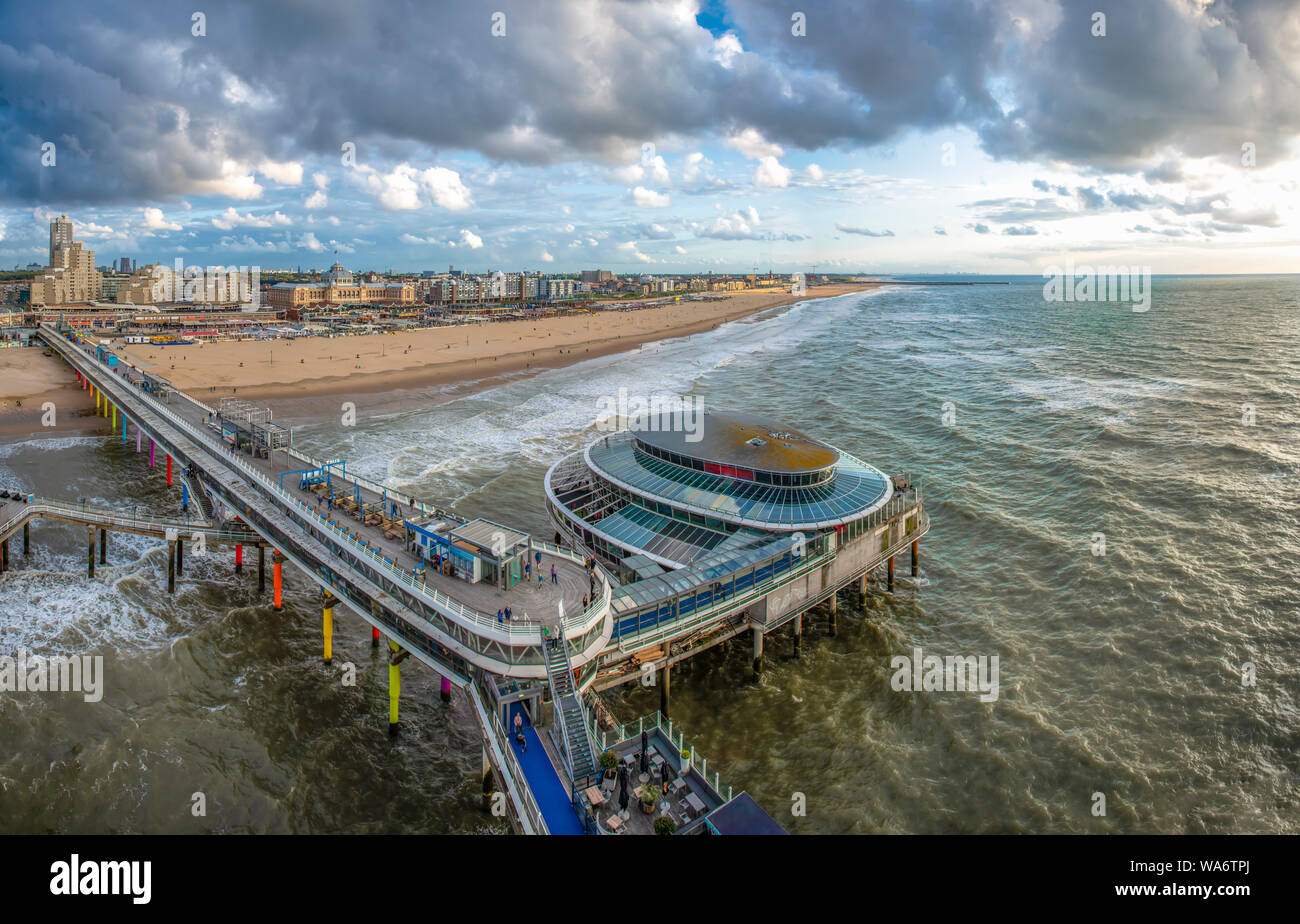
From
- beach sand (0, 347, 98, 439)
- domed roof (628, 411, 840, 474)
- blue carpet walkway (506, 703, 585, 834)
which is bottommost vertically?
blue carpet walkway (506, 703, 585, 834)

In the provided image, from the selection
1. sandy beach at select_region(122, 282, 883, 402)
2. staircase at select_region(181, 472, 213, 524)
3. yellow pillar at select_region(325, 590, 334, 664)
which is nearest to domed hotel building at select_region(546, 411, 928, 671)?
yellow pillar at select_region(325, 590, 334, 664)

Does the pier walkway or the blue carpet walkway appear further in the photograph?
the pier walkway

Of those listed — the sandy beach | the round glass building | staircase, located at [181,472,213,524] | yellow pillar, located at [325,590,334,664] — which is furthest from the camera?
the sandy beach

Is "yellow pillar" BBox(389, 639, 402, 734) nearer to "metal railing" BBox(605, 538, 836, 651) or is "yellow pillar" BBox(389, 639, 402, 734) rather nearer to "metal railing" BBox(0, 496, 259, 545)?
"metal railing" BBox(605, 538, 836, 651)

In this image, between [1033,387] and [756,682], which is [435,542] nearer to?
[756,682]

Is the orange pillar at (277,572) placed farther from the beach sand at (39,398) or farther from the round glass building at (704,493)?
the beach sand at (39,398)

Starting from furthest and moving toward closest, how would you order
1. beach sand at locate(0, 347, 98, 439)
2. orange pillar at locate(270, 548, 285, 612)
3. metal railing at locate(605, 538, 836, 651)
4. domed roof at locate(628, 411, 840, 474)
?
beach sand at locate(0, 347, 98, 439) → domed roof at locate(628, 411, 840, 474) → orange pillar at locate(270, 548, 285, 612) → metal railing at locate(605, 538, 836, 651)

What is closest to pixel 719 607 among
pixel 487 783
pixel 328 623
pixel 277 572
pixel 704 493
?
pixel 704 493
